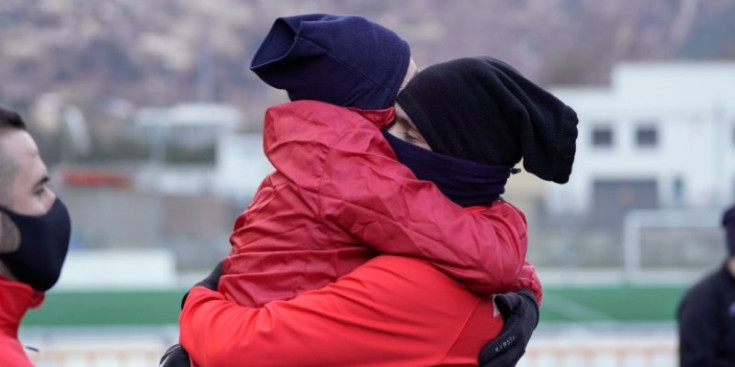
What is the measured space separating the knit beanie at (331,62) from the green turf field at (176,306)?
12239 mm

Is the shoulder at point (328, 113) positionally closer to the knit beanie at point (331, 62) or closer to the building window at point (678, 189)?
the knit beanie at point (331, 62)

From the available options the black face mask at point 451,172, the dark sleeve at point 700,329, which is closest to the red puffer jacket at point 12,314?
the black face mask at point 451,172

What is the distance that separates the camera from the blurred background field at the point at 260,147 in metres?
14.5

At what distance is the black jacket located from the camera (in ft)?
16.2

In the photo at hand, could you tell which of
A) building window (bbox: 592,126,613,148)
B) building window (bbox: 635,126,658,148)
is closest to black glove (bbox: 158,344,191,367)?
building window (bbox: 592,126,613,148)

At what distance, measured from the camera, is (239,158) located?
5175 cm

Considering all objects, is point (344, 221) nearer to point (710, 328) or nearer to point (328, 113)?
point (328, 113)

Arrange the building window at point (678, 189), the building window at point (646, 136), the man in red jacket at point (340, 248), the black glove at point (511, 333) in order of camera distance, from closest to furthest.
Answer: the man in red jacket at point (340, 248)
the black glove at point (511, 333)
the building window at point (678, 189)
the building window at point (646, 136)

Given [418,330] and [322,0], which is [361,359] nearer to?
[418,330]

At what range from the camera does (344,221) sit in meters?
1.60

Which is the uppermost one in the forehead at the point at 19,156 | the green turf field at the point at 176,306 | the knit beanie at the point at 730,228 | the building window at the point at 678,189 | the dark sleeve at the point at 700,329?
the forehead at the point at 19,156

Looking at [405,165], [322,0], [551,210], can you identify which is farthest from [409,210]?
[322,0]

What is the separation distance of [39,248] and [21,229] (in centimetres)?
6

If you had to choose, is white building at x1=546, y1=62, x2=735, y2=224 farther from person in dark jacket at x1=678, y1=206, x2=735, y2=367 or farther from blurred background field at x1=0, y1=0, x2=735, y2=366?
person in dark jacket at x1=678, y1=206, x2=735, y2=367
